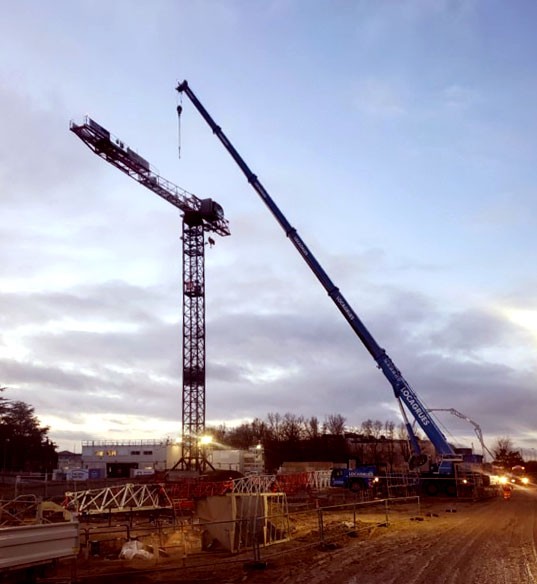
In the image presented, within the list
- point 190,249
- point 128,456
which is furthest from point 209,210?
point 128,456

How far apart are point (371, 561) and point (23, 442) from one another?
85207mm

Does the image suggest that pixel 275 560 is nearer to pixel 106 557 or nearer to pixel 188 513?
pixel 106 557

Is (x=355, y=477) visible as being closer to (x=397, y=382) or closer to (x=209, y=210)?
(x=397, y=382)

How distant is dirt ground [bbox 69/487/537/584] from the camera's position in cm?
1392

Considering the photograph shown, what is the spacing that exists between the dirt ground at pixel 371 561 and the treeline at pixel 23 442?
7257cm

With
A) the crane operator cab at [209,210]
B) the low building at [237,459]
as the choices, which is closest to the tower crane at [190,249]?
the crane operator cab at [209,210]

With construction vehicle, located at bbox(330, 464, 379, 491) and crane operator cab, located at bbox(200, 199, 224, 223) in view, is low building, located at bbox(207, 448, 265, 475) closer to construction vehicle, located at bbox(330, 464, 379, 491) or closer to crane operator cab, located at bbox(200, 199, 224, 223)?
crane operator cab, located at bbox(200, 199, 224, 223)

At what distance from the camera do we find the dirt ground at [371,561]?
13922 millimetres

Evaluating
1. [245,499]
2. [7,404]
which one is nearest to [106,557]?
[245,499]

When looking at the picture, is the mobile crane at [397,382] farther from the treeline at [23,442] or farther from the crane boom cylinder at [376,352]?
the treeline at [23,442]

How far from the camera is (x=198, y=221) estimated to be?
68.7m

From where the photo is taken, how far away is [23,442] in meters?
88.8

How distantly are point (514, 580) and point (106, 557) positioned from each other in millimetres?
13314

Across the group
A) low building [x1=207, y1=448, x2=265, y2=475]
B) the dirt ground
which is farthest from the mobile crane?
low building [x1=207, y1=448, x2=265, y2=475]
